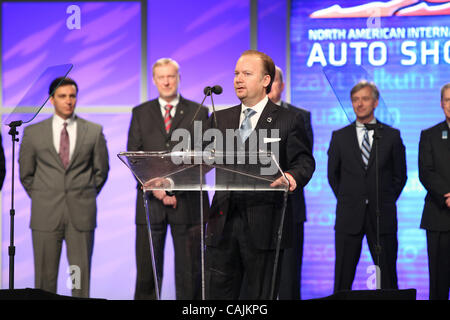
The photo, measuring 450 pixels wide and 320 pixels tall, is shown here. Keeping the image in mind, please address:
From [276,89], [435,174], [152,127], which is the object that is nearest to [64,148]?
[152,127]

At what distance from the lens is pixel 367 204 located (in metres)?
5.36

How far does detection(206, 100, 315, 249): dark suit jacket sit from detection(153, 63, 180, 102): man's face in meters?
1.64

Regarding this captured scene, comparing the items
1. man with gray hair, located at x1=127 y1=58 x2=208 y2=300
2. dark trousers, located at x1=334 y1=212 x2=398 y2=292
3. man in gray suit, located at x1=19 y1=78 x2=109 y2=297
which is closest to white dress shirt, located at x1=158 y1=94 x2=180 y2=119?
man with gray hair, located at x1=127 y1=58 x2=208 y2=300

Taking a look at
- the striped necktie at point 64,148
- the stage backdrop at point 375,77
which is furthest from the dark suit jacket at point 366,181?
the striped necktie at point 64,148

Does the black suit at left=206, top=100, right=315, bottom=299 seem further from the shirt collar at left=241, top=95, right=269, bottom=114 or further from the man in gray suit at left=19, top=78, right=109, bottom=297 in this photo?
the man in gray suit at left=19, top=78, right=109, bottom=297

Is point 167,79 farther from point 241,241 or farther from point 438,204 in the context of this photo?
point 241,241

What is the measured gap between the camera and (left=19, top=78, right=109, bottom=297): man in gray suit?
5.47 metres

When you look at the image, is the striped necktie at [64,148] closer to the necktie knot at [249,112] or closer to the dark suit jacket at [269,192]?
the dark suit jacket at [269,192]

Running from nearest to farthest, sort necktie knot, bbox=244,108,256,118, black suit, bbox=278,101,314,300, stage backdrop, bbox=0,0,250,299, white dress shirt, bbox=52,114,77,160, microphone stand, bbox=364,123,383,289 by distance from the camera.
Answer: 1. necktie knot, bbox=244,108,256,118
2. microphone stand, bbox=364,123,383,289
3. white dress shirt, bbox=52,114,77,160
4. black suit, bbox=278,101,314,300
5. stage backdrop, bbox=0,0,250,299

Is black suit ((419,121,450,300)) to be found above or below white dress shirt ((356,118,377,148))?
below

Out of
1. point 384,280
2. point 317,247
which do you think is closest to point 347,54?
point 317,247

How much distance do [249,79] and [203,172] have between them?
80 centimetres

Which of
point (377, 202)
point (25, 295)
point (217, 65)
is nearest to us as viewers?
point (25, 295)

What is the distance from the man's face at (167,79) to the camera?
5559mm
